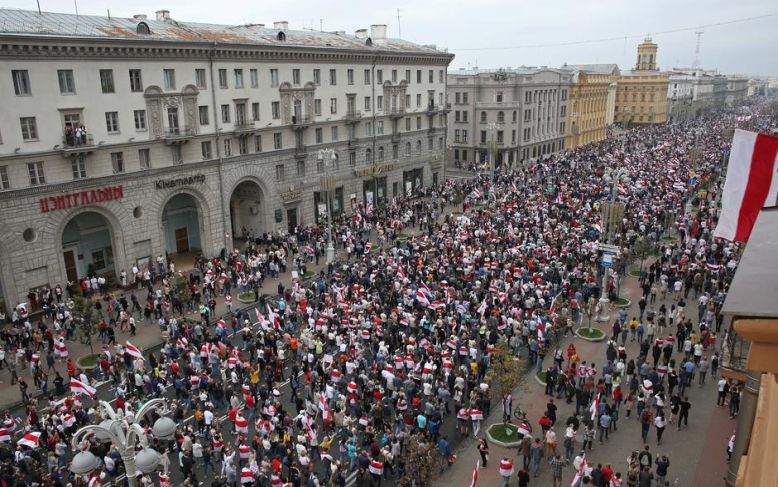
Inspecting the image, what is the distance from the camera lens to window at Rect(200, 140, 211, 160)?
1785 inches

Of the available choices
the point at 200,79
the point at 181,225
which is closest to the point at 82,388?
the point at 181,225

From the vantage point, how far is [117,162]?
40.1 metres

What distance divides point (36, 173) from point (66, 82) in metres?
5.87

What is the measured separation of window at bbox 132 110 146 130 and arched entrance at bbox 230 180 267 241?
10432 mm

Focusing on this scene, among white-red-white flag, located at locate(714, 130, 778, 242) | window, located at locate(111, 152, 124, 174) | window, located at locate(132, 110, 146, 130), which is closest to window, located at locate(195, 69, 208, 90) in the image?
window, located at locate(132, 110, 146, 130)

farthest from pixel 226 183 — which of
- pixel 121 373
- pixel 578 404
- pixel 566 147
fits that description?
pixel 566 147

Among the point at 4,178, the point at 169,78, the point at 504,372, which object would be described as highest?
the point at 169,78

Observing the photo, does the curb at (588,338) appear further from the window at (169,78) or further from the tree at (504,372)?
the window at (169,78)

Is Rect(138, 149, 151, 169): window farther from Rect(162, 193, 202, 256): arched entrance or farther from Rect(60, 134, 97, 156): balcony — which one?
Rect(162, 193, 202, 256): arched entrance

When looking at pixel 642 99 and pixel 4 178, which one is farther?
pixel 642 99

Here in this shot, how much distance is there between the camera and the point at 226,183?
4741 centimetres

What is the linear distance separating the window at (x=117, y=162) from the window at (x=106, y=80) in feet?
13.2

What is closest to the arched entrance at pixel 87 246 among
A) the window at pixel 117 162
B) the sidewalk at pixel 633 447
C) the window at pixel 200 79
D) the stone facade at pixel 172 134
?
the stone facade at pixel 172 134

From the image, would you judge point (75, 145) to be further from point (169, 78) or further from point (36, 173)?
point (169, 78)
